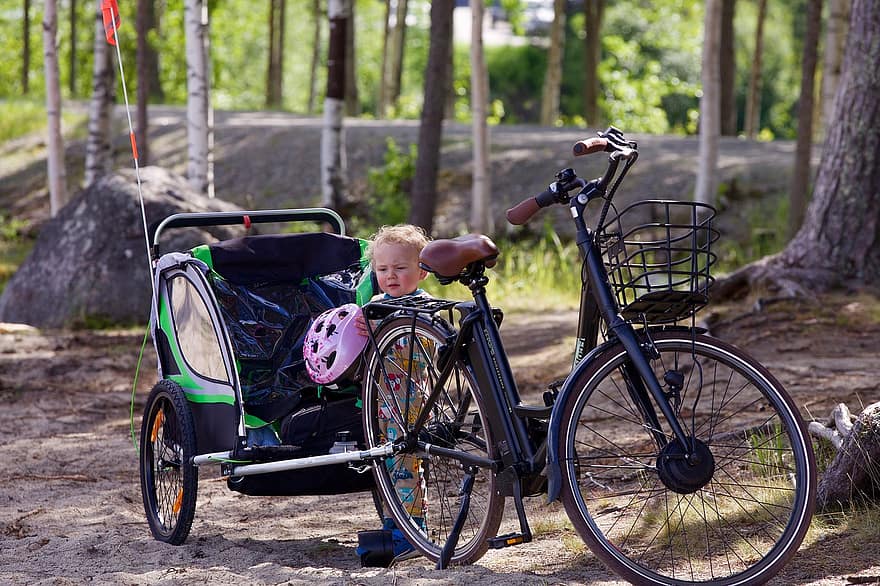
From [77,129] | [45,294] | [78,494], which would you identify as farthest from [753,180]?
[77,129]

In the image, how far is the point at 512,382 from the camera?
389cm

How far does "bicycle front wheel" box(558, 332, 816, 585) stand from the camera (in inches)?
139

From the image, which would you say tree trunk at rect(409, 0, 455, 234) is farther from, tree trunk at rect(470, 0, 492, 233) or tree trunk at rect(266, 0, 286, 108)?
tree trunk at rect(266, 0, 286, 108)

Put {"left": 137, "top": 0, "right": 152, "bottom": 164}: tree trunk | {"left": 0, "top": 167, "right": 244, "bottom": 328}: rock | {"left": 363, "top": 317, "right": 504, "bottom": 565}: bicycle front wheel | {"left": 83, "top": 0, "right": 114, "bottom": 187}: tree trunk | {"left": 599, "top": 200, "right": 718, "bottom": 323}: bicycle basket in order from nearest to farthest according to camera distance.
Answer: {"left": 599, "top": 200, "right": 718, "bottom": 323}: bicycle basket → {"left": 363, "top": 317, "right": 504, "bottom": 565}: bicycle front wheel → {"left": 0, "top": 167, "right": 244, "bottom": 328}: rock → {"left": 137, "top": 0, "right": 152, "bottom": 164}: tree trunk → {"left": 83, "top": 0, "right": 114, "bottom": 187}: tree trunk

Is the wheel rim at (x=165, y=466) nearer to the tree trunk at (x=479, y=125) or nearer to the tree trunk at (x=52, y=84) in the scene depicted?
the tree trunk at (x=479, y=125)

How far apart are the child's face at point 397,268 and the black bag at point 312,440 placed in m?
0.49

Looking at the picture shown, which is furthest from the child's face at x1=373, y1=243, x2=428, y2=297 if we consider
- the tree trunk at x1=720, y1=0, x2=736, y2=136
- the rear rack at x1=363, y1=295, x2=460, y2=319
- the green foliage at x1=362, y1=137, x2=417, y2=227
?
the tree trunk at x1=720, y1=0, x2=736, y2=136

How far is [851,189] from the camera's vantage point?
9047mm

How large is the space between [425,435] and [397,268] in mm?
690

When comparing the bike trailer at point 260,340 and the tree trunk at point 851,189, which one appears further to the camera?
the tree trunk at point 851,189

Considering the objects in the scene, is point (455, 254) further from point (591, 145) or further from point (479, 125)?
point (479, 125)

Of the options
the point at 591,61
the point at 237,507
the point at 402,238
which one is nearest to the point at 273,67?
the point at 591,61

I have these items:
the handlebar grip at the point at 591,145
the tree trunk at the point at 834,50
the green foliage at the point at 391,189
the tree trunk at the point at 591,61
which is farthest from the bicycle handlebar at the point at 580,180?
the tree trunk at the point at 591,61

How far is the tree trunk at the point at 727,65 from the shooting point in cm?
2105
